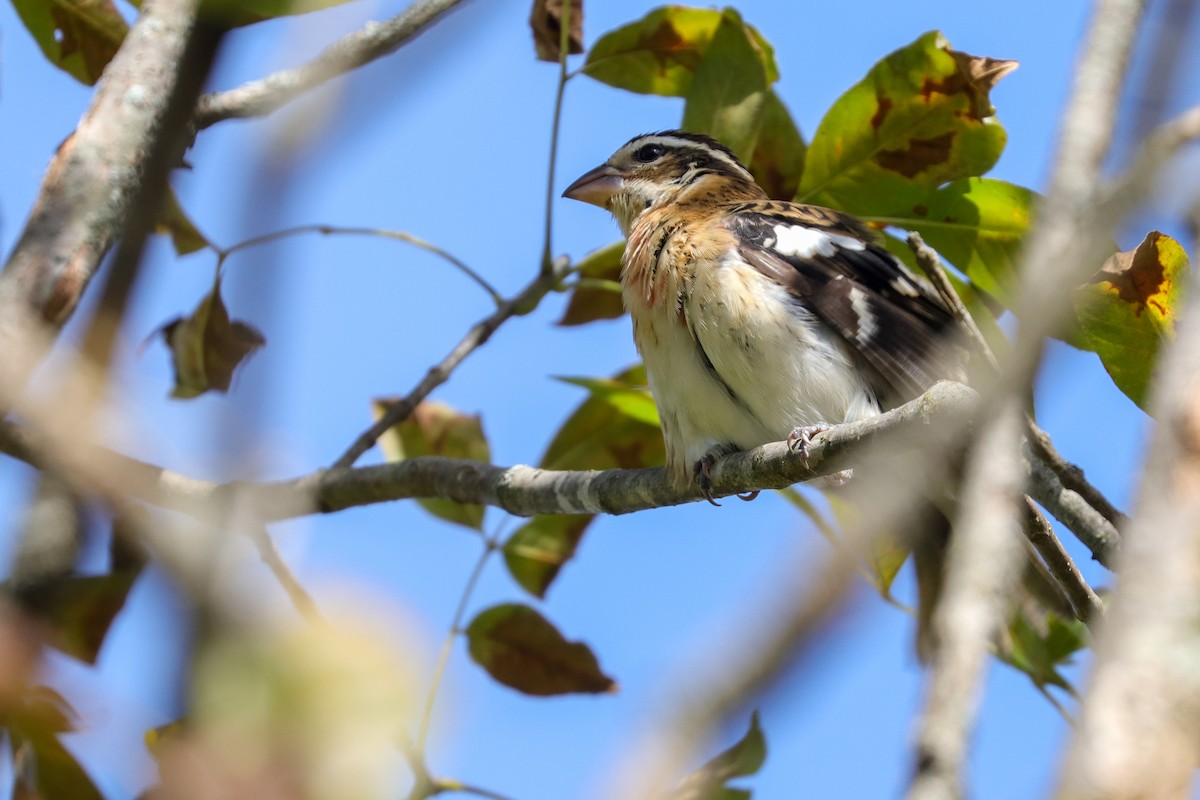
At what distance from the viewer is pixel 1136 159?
135 cm

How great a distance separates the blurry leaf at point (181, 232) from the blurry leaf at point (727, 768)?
3339 millimetres

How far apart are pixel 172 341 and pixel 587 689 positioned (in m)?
2.39

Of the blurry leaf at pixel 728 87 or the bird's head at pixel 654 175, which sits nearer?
the blurry leaf at pixel 728 87

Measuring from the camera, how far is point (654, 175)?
7320 mm

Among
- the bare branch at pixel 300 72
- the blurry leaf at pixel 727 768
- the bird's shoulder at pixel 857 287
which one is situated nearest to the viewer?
the blurry leaf at pixel 727 768

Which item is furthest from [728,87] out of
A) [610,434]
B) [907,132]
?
[610,434]

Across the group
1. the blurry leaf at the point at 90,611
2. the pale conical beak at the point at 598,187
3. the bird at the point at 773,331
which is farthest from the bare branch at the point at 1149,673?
the pale conical beak at the point at 598,187

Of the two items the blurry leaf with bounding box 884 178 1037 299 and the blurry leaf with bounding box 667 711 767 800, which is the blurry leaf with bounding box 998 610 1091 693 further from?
the blurry leaf with bounding box 667 711 767 800

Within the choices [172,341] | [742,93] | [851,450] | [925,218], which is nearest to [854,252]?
[925,218]

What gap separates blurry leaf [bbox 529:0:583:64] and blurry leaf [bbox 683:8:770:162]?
596mm

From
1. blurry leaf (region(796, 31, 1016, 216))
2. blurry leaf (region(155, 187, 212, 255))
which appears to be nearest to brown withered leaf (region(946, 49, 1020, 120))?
blurry leaf (region(796, 31, 1016, 216))

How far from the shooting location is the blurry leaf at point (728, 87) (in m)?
5.65

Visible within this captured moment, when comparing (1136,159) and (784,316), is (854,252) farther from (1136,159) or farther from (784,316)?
(1136,159)

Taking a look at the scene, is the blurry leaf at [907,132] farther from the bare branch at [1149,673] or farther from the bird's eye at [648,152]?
the bare branch at [1149,673]
